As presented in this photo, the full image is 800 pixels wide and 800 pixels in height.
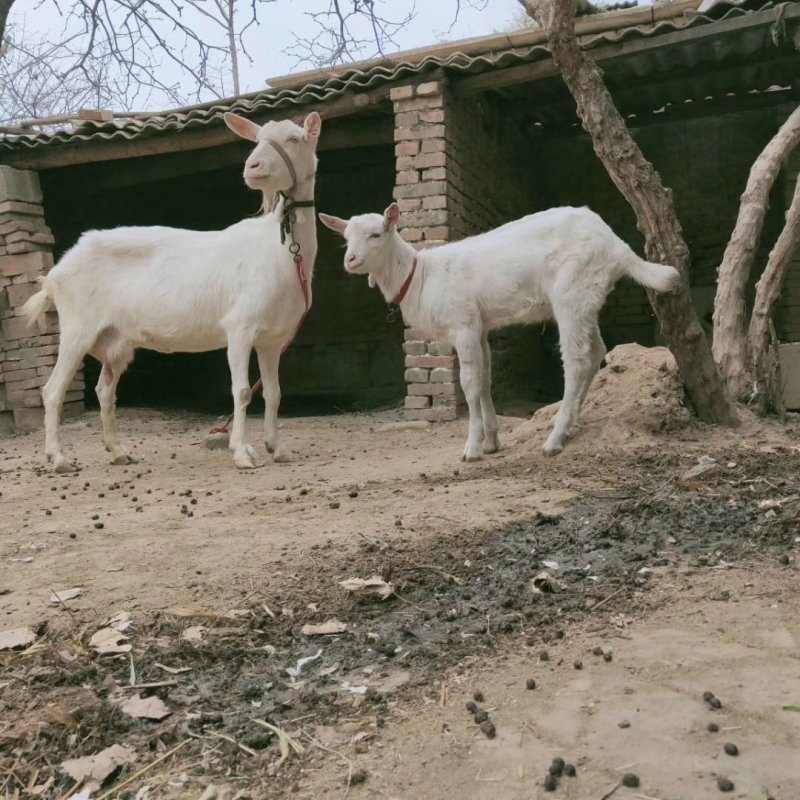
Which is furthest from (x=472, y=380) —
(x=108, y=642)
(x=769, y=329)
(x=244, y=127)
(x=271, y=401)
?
(x=108, y=642)

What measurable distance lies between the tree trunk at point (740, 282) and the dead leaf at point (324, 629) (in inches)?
168

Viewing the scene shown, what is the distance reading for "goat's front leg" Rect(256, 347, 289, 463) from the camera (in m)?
6.29

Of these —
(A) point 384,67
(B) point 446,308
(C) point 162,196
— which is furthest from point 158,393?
(B) point 446,308

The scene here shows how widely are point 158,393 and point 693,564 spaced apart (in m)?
11.9

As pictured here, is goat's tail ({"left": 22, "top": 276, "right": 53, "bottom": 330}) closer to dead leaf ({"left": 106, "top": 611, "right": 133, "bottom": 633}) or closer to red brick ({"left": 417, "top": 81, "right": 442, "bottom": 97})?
red brick ({"left": 417, "top": 81, "right": 442, "bottom": 97})

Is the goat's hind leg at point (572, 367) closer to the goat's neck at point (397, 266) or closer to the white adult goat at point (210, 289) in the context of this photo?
the goat's neck at point (397, 266)

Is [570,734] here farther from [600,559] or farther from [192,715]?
[600,559]

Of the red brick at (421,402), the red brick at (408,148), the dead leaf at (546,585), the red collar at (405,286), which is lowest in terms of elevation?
the red brick at (421,402)

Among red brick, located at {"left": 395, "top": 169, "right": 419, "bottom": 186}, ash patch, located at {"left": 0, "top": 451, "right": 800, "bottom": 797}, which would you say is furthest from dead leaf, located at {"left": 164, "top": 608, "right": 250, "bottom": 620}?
red brick, located at {"left": 395, "top": 169, "right": 419, "bottom": 186}

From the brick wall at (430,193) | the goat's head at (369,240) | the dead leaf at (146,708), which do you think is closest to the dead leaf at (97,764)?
the dead leaf at (146,708)

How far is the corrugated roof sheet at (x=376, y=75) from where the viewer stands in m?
7.41

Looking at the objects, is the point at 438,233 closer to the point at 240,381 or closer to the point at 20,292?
the point at 240,381

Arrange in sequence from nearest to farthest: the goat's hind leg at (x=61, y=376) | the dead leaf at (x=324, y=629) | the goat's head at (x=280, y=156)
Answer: the dead leaf at (x=324, y=629)
the goat's head at (x=280, y=156)
the goat's hind leg at (x=61, y=376)

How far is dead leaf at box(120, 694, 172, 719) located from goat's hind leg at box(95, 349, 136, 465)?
4622 mm
